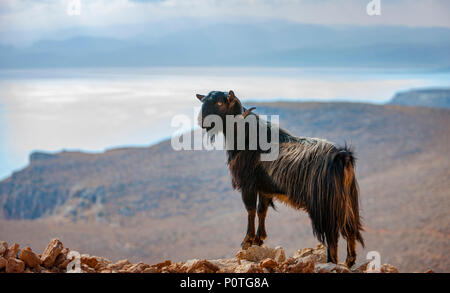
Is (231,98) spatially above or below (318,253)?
above

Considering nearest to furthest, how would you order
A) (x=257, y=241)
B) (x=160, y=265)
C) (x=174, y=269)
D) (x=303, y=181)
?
(x=174, y=269)
(x=160, y=265)
(x=303, y=181)
(x=257, y=241)

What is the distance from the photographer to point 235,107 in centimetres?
912

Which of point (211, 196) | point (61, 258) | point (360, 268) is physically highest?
point (211, 196)

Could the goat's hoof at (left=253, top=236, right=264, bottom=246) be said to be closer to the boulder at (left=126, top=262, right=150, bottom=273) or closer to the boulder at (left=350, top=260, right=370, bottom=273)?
the boulder at (left=350, top=260, right=370, bottom=273)

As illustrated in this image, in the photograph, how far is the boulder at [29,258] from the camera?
771 cm

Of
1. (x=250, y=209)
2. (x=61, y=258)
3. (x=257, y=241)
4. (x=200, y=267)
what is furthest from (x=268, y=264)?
(x=61, y=258)

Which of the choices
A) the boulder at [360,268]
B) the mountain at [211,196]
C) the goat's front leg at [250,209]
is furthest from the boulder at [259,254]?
the mountain at [211,196]

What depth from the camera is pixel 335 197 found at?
7980mm

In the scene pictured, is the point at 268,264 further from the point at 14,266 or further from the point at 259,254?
the point at 14,266

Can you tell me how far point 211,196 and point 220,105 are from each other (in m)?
48.9

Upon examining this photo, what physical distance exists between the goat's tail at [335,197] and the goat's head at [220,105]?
1.81 m

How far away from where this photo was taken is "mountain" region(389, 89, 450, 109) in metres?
69.1

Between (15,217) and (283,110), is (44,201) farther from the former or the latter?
(283,110)

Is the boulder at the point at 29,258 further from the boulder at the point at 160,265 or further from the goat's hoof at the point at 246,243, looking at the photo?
the goat's hoof at the point at 246,243
